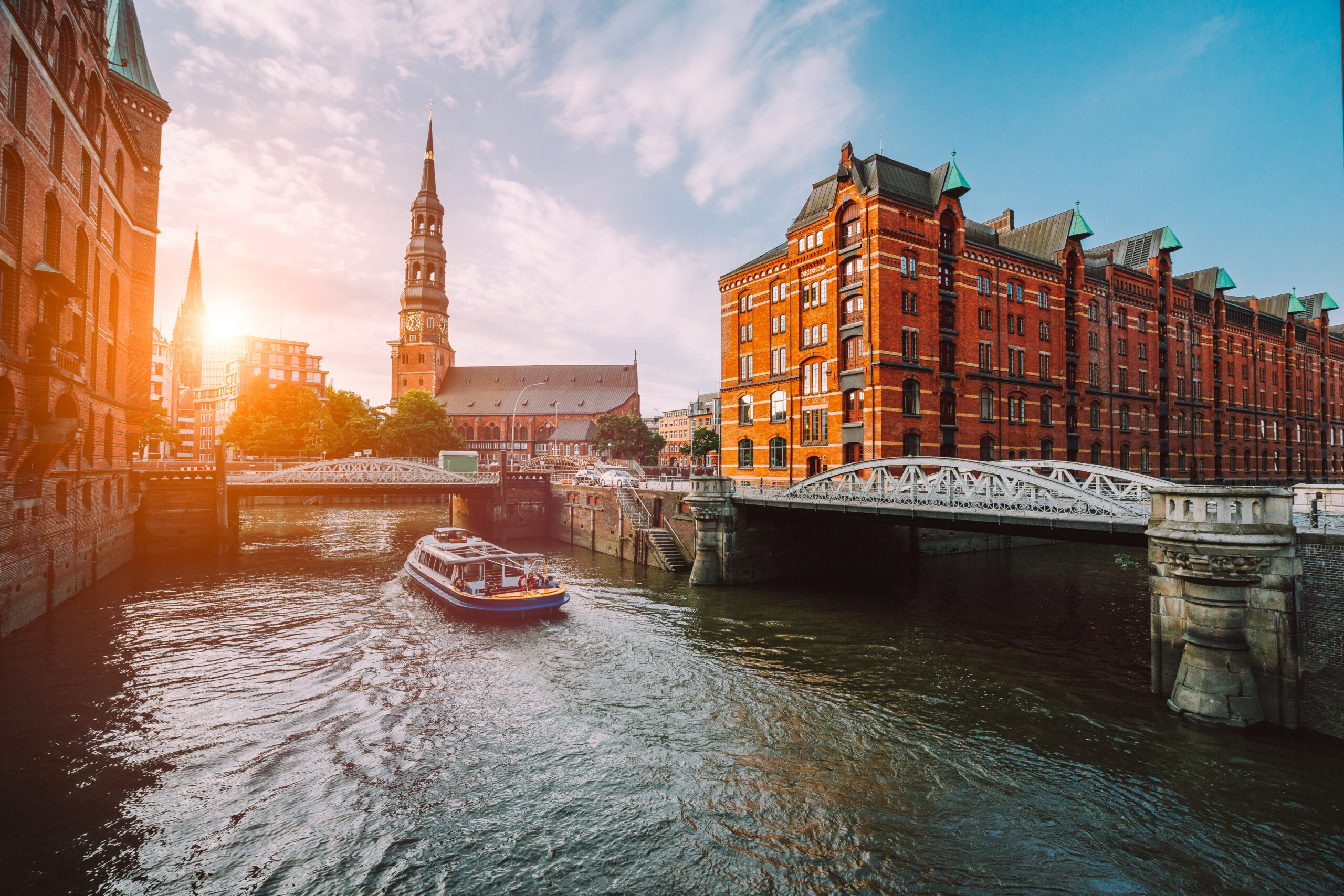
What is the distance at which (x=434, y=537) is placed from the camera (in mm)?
30625

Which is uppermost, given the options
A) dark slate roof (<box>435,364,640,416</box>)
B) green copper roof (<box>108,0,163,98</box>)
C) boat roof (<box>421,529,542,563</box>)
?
green copper roof (<box>108,0,163,98</box>)

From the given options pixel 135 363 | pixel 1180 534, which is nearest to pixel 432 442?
pixel 135 363

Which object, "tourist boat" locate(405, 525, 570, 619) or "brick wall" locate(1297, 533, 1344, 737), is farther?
"tourist boat" locate(405, 525, 570, 619)

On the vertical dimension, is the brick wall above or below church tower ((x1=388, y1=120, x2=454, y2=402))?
below

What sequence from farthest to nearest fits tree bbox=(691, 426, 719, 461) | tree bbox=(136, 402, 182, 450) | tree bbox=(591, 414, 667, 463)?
tree bbox=(691, 426, 719, 461)
tree bbox=(591, 414, 667, 463)
tree bbox=(136, 402, 182, 450)

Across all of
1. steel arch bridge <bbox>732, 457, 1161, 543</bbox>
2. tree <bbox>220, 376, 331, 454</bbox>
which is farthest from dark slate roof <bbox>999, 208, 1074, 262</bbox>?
tree <bbox>220, 376, 331, 454</bbox>

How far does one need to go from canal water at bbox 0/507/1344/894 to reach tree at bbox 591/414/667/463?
63701mm

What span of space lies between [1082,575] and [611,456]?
2539 inches

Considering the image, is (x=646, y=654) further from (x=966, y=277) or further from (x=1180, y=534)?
(x=966, y=277)

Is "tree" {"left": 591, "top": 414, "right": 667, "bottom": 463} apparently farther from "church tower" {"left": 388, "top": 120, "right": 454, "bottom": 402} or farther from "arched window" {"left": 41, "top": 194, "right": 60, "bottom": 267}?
"arched window" {"left": 41, "top": 194, "right": 60, "bottom": 267}

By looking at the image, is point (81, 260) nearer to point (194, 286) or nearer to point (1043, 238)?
point (1043, 238)

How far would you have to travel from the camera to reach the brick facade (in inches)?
643

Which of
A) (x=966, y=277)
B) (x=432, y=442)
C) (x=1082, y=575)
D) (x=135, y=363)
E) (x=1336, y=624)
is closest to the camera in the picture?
(x=1336, y=624)

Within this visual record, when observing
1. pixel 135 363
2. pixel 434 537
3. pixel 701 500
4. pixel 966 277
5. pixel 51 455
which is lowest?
pixel 434 537
